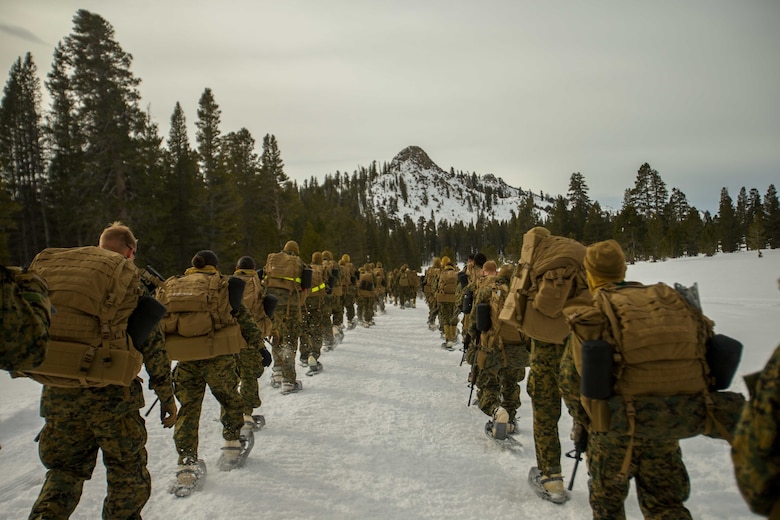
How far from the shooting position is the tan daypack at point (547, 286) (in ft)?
13.6

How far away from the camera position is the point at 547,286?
4145mm

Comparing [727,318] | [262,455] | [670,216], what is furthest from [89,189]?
[670,216]

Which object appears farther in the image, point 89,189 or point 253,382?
point 89,189

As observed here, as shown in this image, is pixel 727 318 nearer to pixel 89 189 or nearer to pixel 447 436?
pixel 447 436

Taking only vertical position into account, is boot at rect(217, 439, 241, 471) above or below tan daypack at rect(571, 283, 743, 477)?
below

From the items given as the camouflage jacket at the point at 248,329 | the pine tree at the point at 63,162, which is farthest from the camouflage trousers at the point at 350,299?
the pine tree at the point at 63,162

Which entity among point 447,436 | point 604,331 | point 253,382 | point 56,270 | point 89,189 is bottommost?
point 447,436

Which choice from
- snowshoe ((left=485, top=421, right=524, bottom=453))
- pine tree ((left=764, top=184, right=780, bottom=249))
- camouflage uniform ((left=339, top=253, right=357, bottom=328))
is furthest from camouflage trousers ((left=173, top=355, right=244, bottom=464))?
pine tree ((left=764, top=184, right=780, bottom=249))

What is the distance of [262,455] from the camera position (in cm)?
518

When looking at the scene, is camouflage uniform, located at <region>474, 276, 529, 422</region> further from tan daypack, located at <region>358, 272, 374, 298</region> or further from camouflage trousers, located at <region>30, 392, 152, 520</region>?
tan daypack, located at <region>358, 272, 374, 298</region>

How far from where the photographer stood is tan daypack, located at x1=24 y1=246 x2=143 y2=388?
Answer: 285cm

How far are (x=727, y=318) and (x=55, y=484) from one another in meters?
12.7

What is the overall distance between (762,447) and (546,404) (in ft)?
9.69

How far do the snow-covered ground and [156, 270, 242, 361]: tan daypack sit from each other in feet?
4.55
